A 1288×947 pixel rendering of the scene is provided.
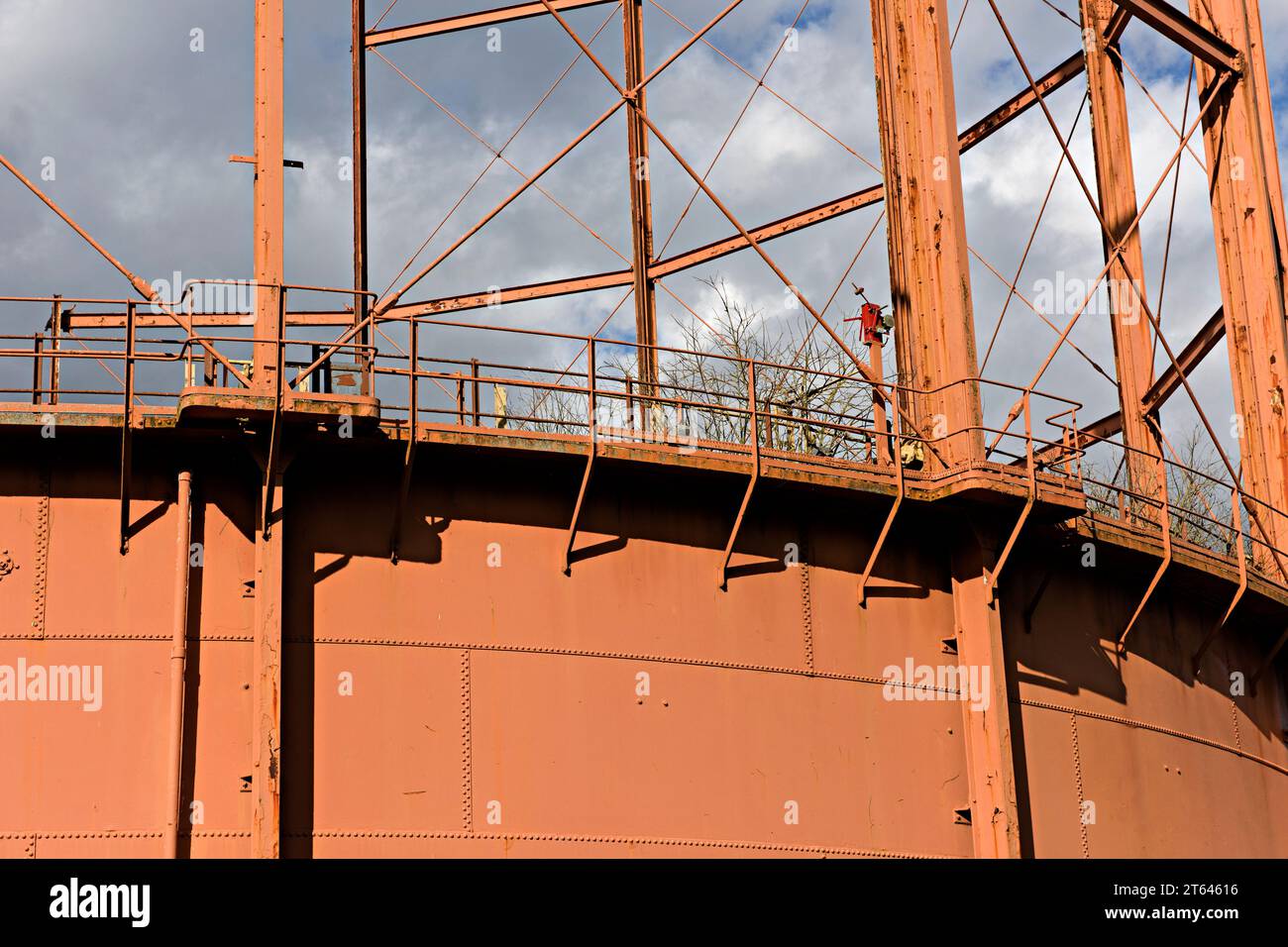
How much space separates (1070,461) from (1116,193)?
6889 millimetres

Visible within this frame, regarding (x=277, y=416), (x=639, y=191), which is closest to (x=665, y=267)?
(x=639, y=191)

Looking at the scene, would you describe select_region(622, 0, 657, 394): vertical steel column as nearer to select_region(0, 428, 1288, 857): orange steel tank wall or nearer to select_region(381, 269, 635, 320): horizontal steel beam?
select_region(381, 269, 635, 320): horizontal steel beam

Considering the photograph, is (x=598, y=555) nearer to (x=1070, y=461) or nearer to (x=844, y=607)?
(x=844, y=607)

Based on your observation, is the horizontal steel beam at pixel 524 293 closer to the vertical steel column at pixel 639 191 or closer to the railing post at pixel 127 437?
the vertical steel column at pixel 639 191

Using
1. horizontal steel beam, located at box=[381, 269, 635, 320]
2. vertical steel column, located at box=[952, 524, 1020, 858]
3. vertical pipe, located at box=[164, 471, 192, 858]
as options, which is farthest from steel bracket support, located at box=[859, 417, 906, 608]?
horizontal steel beam, located at box=[381, 269, 635, 320]

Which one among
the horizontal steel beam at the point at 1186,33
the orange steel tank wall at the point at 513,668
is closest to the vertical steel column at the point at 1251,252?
the horizontal steel beam at the point at 1186,33

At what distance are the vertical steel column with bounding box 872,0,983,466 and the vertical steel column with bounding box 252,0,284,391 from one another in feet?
23.0

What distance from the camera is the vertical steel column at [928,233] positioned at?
18.1 meters

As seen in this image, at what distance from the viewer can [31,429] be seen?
15.3 m

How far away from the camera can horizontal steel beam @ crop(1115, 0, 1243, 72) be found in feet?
71.9

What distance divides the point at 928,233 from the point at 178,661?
9248mm

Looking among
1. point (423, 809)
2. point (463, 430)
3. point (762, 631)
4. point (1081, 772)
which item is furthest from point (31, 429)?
point (1081, 772)

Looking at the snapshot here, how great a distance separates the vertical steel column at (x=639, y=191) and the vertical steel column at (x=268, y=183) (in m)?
9.89

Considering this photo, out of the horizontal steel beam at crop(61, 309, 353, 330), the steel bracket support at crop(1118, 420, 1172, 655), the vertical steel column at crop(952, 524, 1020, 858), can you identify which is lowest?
the vertical steel column at crop(952, 524, 1020, 858)
